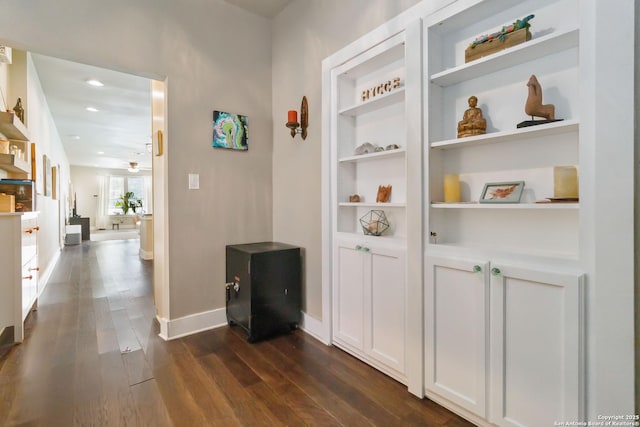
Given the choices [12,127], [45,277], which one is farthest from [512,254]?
[45,277]

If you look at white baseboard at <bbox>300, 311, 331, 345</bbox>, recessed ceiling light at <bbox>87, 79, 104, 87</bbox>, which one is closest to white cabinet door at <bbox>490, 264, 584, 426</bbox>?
white baseboard at <bbox>300, 311, 331, 345</bbox>

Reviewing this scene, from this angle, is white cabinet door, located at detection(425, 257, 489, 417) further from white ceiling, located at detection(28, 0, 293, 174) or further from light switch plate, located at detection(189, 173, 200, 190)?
white ceiling, located at detection(28, 0, 293, 174)

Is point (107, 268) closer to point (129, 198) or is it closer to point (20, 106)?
point (20, 106)

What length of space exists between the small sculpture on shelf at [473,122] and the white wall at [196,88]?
71.9 inches

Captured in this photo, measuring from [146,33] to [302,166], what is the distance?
1494 millimetres

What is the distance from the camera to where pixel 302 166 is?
2635 millimetres

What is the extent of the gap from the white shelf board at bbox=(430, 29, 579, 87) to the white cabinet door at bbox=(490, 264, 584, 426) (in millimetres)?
907

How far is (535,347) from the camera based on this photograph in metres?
1.29

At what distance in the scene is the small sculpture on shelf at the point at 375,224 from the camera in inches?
81.5

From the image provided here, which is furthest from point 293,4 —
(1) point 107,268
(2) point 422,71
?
(1) point 107,268

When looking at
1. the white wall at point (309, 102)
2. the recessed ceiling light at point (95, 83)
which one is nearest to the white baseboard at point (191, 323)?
the white wall at point (309, 102)

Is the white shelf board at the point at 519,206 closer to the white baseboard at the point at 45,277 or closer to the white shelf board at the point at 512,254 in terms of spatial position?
the white shelf board at the point at 512,254

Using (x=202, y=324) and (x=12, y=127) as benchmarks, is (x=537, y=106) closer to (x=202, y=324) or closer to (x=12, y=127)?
(x=202, y=324)

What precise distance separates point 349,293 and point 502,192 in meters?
1.15
